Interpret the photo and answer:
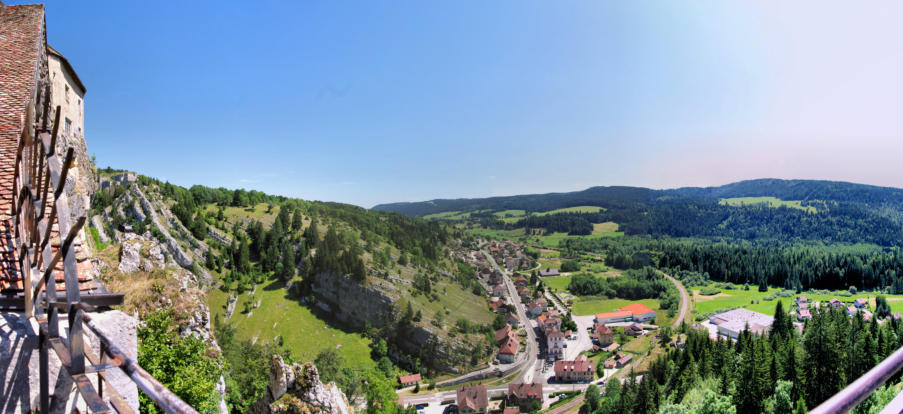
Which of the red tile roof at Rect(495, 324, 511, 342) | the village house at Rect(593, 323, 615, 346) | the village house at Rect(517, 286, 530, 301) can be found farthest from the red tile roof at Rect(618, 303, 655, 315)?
the red tile roof at Rect(495, 324, 511, 342)

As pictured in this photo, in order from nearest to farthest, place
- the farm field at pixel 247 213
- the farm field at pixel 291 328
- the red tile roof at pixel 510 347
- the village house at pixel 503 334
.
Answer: the farm field at pixel 291 328 → the red tile roof at pixel 510 347 → the village house at pixel 503 334 → the farm field at pixel 247 213

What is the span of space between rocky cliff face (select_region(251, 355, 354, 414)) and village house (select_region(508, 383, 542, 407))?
38.6 meters

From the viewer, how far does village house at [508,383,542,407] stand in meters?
48.3

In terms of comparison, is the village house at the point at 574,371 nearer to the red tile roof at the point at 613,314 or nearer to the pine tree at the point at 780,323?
the pine tree at the point at 780,323

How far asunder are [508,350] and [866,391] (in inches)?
2719

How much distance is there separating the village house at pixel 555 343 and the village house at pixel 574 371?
8764 millimetres

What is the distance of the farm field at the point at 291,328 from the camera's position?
57125 mm

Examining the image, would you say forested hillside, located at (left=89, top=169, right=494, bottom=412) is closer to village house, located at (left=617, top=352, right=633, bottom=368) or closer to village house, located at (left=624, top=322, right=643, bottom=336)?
village house, located at (left=617, top=352, right=633, bottom=368)

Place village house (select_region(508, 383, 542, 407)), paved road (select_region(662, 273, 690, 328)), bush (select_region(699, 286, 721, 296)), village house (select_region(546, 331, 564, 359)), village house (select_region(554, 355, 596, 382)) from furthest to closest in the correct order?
bush (select_region(699, 286, 721, 296)) → paved road (select_region(662, 273, 690, 328)) → village house (select_region(546, 331, 564, 359)) → village house (select_region(554, 355, 596, 382)) → village house (select_region(508, 383, 542, 407))

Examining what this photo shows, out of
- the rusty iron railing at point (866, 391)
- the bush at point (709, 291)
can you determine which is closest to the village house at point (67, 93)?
the rusty iron railing at point (866, 391)

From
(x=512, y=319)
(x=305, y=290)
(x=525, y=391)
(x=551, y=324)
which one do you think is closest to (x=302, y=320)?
(x=305, y=290)

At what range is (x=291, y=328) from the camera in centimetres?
6144

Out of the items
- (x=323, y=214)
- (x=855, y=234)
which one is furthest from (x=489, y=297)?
(x=855, y=234)

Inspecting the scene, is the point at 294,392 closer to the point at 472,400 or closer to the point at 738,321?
the point at 472,400
